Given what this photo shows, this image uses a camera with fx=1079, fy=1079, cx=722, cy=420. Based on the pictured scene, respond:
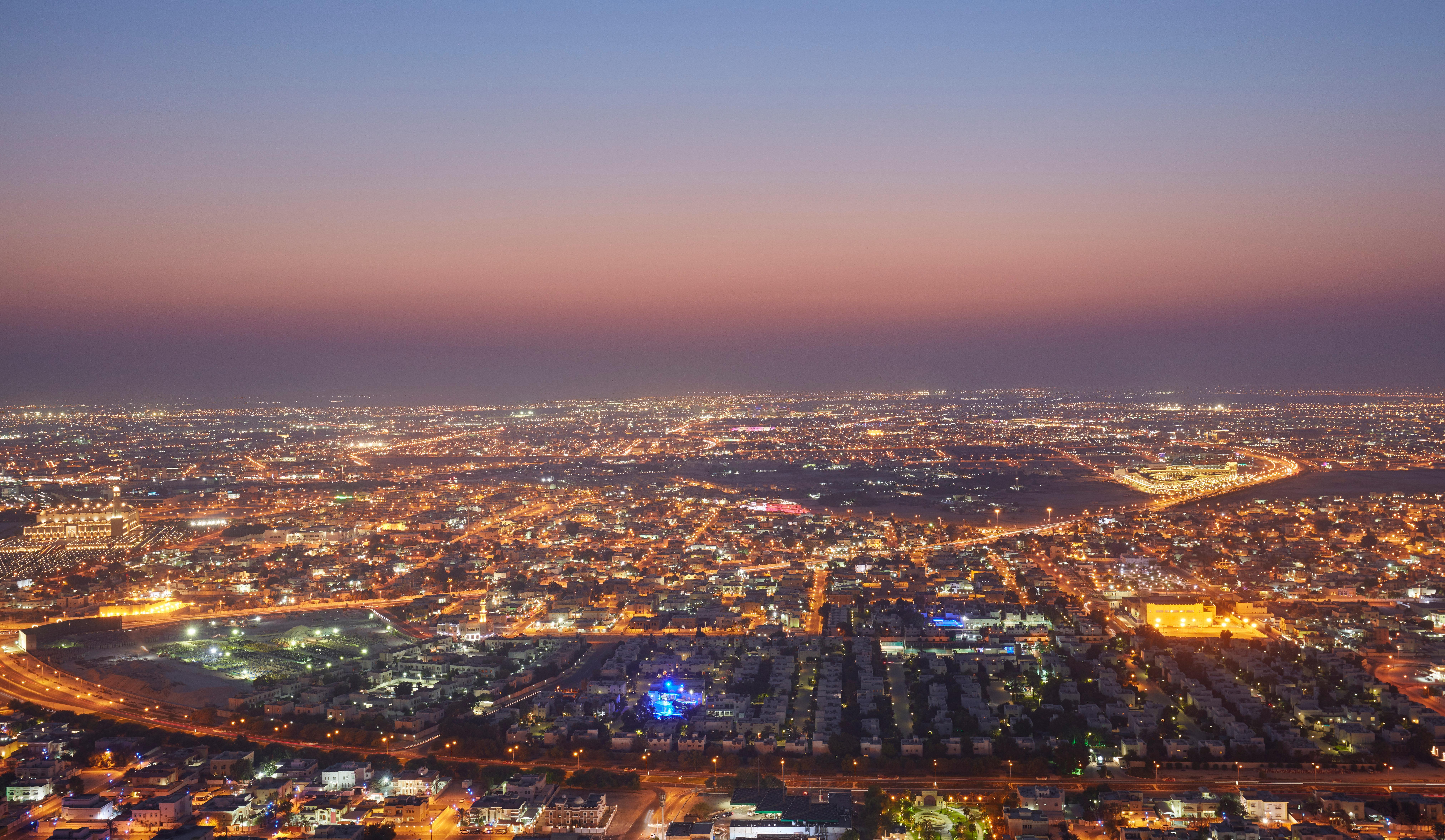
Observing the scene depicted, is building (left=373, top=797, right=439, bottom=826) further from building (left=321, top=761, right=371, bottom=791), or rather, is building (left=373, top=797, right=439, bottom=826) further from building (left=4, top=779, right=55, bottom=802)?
building (left=4, top=779, right=55, bottom=802)

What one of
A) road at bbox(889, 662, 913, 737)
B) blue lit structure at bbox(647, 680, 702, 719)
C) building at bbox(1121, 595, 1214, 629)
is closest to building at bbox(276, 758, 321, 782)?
blue lit structure at bbox(647, 680, 702, 719)

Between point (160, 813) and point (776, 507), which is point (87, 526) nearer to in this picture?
point (776, 507)

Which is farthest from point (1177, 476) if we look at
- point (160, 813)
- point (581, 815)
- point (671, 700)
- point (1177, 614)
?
point (160, 813)

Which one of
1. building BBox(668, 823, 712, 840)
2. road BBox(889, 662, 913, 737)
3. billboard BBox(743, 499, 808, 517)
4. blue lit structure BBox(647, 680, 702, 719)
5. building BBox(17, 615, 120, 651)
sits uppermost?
billboard BBox(743, 499, 808, 517)

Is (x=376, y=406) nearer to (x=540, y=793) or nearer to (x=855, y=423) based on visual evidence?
(x=855, y=423)

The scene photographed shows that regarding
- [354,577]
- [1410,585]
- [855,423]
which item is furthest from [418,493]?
[855,423]

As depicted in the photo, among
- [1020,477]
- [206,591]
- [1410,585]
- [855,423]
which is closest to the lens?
[1410,585]
